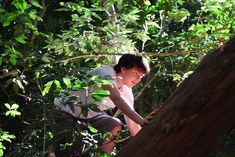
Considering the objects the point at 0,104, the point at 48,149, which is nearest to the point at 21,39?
the point at 48,149

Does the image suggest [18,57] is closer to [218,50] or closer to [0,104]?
[0,104]

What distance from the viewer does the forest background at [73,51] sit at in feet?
7.83

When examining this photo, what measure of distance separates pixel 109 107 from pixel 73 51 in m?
0.40

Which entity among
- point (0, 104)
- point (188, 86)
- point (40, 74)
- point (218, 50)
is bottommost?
point (0, 104)

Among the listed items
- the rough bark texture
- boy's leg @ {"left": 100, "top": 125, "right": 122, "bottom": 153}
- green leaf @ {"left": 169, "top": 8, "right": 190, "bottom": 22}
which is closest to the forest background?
green leaf @ {"left": 169, "top": 8, "right": 190, "bottom": 22}

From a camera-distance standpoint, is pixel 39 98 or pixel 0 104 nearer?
pixel 39 98

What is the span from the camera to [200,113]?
144 centimetres

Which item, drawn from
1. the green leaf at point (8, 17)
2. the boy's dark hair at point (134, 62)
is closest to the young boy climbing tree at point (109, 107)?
the boy's dark hair at point (134, 62)

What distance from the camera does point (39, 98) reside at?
8.58ft

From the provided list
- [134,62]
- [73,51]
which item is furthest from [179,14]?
[73,51]

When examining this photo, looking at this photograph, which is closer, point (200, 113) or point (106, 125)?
point (200, 113)

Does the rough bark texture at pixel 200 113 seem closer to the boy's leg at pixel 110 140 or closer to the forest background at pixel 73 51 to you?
the forest background at pixel 73 51

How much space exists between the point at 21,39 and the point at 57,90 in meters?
0.39

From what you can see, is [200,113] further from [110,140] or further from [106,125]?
[106,125]
